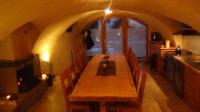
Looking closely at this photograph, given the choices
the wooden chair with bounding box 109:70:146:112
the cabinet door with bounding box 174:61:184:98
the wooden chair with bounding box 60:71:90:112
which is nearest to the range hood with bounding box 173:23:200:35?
the cabinet door with bounding box 174:61:184:98

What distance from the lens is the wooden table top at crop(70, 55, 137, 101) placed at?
10.9 ft

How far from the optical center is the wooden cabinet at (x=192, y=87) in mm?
4233

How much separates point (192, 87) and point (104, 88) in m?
1.98

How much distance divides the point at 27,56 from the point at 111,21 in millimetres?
5250

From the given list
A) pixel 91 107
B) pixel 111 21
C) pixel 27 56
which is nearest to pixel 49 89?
pixel 27 56

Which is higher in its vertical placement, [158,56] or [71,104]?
[158,56]

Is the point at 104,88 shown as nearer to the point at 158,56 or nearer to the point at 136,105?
the point at 136,105

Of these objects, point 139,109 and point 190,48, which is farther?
point 190,48

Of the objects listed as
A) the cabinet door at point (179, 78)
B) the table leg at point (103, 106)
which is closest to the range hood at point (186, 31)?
the cabinet door at point (179, 78)

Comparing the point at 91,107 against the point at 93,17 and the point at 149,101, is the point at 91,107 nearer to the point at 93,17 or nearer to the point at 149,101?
the point at 149,101

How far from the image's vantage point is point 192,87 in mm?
4469

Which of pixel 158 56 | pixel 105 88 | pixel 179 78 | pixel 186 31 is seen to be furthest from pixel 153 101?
pixel 158 56

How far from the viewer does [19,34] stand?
5047mm

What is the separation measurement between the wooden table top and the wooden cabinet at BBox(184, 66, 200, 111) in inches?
50.4
